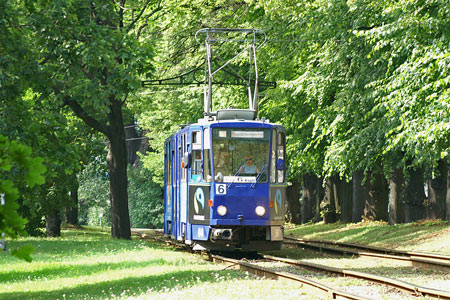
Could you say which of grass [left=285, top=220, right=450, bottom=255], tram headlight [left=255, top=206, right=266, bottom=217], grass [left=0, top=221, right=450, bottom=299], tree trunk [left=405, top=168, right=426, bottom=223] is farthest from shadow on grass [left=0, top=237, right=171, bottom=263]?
tree trunk [left=405, top=168, right=426, bottom=223]

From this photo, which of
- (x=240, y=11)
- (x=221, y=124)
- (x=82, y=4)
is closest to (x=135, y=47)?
(x=82, y=4)

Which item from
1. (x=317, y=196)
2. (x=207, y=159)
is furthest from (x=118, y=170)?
(x=317, y=196)

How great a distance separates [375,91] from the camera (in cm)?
2248

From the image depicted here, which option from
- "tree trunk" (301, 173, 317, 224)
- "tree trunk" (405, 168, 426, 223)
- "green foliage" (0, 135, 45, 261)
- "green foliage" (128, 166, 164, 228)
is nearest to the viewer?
"green foliage" (0, 135, 45, 261)

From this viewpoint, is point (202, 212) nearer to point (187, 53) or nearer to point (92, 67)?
point (92, 67)

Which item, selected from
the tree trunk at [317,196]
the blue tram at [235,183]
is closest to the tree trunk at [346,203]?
the tree trunk at [317,196]

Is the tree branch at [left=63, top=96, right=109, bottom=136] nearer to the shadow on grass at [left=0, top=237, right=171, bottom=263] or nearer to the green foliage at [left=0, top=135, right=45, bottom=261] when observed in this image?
the shadow on grass at [left=0, top=237, right=171, bottom=263]

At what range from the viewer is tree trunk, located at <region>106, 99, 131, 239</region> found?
99.3ft

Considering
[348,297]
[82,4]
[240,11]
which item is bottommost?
[348,297]

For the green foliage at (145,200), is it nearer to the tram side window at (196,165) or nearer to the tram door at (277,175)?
the tram side window at (196,165)

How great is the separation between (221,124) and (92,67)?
3.47 m

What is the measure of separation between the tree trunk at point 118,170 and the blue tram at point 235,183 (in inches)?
420

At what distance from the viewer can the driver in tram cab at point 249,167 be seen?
1928cm

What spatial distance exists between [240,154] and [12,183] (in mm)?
14820
